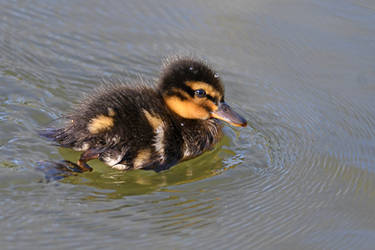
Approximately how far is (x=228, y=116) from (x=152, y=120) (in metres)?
0.46

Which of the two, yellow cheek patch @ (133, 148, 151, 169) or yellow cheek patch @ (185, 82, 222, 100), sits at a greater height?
yellow cheek patch @ (185, 82, 222, 100)

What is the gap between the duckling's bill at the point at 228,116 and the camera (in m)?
3.23

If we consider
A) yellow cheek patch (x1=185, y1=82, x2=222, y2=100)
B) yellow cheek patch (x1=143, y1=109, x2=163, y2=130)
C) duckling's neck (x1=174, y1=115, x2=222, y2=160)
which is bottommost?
duckling's neck (x1=174, y1=115, x2=222, y2=160)

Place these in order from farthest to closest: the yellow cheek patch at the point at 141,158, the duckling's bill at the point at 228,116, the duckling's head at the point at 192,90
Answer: the duckling's bill at the point at 228,116 < the duckling's head at the point at 192,90 < the yellow cheek patch at the point at 141,158

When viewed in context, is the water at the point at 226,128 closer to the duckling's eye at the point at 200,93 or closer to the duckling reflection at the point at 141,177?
the duckling reflection at the point at 141,177

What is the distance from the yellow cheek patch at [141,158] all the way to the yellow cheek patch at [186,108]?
326 millimetres

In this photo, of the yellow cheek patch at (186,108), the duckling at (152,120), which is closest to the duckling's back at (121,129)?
the duckling at (152,120)

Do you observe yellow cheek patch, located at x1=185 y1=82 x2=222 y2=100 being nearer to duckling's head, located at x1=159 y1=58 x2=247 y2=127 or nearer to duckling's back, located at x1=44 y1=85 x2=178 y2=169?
duckling's head, located at x1=159 y1=58 x2=247 y2=127

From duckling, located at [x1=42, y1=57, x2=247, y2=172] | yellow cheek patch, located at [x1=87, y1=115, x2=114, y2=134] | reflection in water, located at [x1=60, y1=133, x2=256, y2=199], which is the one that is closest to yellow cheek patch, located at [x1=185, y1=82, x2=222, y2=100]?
duckling, located at [x1=42, y1=57, x2=247, y2=172]

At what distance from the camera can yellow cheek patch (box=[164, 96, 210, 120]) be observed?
10.4ft

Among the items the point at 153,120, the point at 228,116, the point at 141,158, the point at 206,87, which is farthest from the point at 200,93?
the point at 141,158

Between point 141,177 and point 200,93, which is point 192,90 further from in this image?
point 141,177

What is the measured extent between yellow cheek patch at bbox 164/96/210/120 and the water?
22cm

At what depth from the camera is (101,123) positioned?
114 inches
